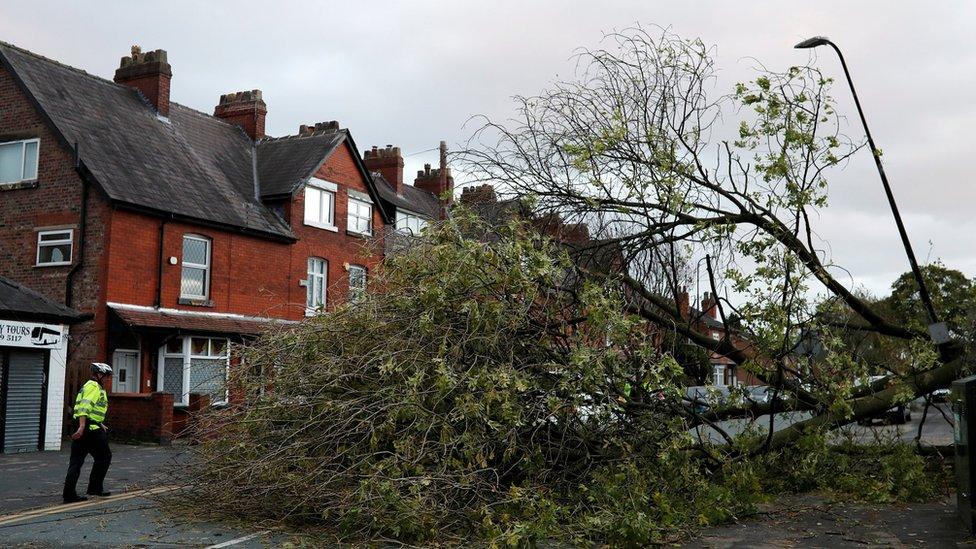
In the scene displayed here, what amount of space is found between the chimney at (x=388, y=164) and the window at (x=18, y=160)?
13.5m

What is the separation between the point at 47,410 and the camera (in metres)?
19.7

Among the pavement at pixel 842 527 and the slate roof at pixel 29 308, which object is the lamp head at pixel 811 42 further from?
the slate roof at pixel 29 308

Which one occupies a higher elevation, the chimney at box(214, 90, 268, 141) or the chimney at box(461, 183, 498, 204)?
the chimney at box(214, 90, 268, 141)

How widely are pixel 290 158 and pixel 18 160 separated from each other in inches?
316

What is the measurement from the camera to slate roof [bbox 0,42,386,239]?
2308 cm

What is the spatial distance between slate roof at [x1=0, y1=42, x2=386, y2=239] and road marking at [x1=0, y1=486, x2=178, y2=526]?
11713 mm

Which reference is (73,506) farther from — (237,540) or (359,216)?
(359,216)

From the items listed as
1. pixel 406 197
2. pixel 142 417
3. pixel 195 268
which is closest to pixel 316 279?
pixel 195 268

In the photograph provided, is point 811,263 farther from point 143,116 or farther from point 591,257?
point 143,116

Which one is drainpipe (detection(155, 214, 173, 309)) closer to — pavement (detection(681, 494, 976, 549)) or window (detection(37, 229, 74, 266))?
window (detection(37, 229, 74, 266))

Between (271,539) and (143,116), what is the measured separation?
2075cm

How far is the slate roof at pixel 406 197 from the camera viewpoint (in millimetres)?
32938

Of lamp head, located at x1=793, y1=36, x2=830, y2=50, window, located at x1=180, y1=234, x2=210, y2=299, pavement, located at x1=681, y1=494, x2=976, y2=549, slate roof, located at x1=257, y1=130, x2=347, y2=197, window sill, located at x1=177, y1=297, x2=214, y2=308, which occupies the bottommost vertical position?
pavement, located at x1=681, y1=494, x2=976, y2=549

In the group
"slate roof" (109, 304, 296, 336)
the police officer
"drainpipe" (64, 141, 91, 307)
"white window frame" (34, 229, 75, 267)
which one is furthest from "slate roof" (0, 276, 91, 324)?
the police officer
